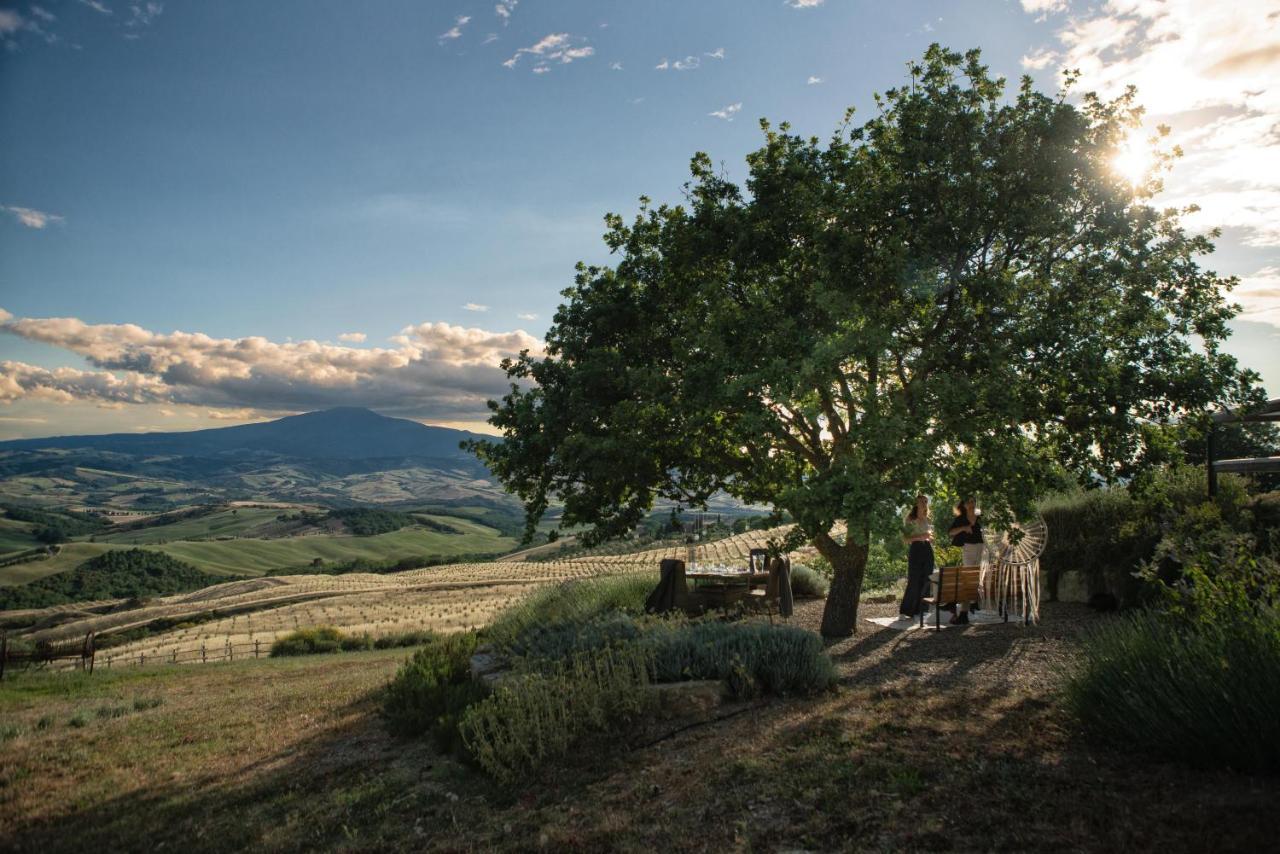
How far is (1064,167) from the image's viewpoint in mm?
11445

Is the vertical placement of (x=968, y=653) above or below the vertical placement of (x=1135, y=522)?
below

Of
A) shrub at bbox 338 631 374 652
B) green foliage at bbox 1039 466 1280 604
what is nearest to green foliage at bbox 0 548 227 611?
shrub at bbox 338 631 374 652

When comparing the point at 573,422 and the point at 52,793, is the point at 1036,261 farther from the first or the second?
the point at 52,793

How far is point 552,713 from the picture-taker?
7875 mm

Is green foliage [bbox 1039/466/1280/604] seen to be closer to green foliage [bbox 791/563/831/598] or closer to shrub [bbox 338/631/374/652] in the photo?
green foliage [bbox 791/563/831/598]

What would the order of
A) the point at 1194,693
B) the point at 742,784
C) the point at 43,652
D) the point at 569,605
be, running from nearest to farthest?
the point at 1194,693
the point at 742,784
the point at 569,605
the point at 43,652

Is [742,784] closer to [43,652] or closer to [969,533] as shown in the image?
[969,533]

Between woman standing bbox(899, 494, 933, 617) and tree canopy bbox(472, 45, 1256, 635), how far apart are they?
45.3 inches

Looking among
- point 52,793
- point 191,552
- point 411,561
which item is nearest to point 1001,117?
point 52,793

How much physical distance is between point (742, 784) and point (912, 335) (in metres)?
8.31

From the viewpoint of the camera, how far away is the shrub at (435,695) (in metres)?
9.40

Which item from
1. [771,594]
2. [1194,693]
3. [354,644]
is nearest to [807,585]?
[771,594]

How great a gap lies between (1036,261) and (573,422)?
8439 mm

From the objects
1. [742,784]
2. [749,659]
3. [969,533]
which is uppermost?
[969,533]
